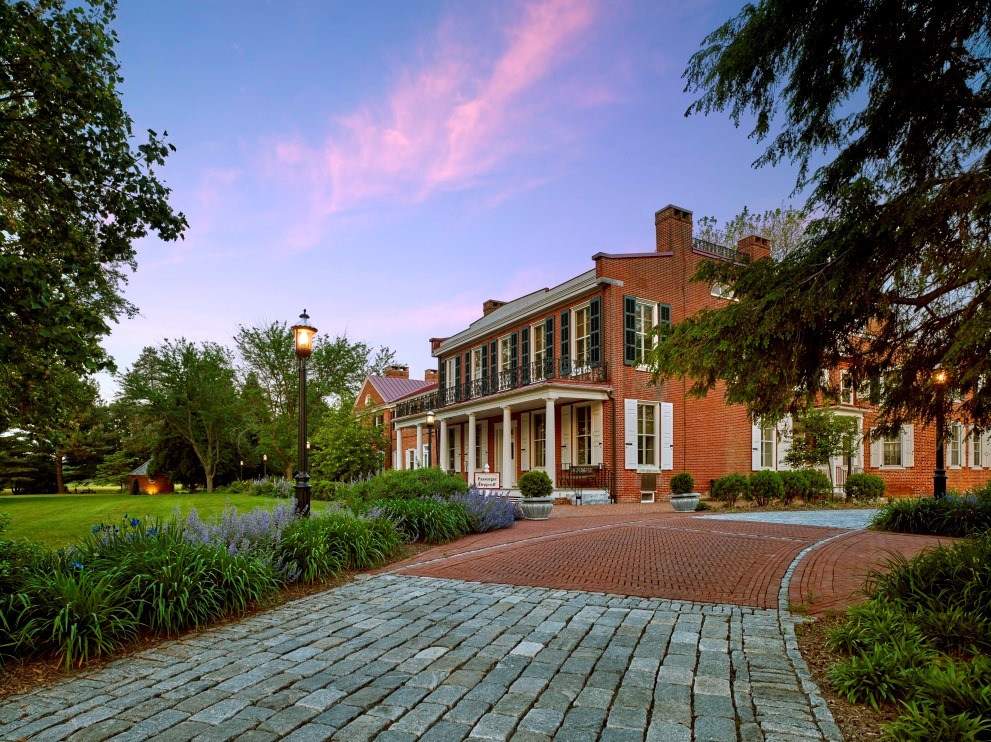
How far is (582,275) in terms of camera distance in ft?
61.0

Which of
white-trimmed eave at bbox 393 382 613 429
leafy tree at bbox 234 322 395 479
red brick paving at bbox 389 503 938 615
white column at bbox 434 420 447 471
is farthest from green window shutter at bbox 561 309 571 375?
leafy tree at bbox 234 322 395 479

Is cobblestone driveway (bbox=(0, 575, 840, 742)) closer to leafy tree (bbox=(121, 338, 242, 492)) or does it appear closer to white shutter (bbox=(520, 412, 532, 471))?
white shutter (bbox=(520, 412, 532, 471))

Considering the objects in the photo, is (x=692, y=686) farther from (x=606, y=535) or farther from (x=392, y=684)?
(x=606, y=535)

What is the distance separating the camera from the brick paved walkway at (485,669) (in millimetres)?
2875

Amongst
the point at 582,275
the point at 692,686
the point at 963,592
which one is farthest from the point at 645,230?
the point at 692,686

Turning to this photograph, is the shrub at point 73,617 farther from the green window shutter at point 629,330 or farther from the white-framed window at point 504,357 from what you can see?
the white-framed window at point 504,357

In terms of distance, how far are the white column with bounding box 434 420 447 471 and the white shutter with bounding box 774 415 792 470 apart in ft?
41.4

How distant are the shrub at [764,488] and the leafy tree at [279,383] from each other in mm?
26927

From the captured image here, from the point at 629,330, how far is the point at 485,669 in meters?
15.1

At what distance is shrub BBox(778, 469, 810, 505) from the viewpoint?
1661 cm

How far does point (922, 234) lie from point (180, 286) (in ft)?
46.5

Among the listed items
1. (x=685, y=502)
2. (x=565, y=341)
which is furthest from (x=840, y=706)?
(x=565, y=341)

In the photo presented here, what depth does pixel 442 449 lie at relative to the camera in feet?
84.2

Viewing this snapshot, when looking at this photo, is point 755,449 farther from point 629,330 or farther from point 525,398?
point 525,398
